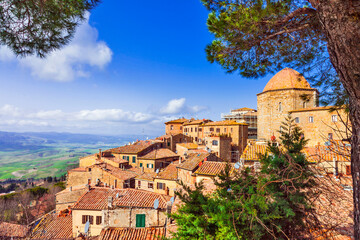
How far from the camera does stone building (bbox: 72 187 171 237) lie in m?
13.0

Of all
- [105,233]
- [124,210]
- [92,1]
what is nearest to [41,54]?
[92,1]

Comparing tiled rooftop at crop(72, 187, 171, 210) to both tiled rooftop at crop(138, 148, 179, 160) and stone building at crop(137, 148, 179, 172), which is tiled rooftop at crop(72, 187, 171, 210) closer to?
stone building at crop(137, 148, 179, 172)

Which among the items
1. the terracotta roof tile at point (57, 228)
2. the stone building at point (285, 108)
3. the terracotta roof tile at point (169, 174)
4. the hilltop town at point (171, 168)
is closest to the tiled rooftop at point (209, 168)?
the hilltop town at point (171, 168)

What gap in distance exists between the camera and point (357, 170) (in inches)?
90.0

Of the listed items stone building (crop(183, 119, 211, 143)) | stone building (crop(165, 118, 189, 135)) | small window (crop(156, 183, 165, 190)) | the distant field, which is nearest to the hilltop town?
small window (crop(156, 183, 165, 190))

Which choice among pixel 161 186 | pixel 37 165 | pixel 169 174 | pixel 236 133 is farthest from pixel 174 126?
pixel 37 165

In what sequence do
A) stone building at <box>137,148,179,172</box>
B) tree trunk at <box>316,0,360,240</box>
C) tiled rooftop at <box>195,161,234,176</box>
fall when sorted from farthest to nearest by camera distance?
stone building at <box>137,148,179,172</box> < tiled rooftop at <box>195,161,234,176</box> < tree trunk at <box>316,0,360,240</box>

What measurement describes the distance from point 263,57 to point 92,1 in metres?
4.33

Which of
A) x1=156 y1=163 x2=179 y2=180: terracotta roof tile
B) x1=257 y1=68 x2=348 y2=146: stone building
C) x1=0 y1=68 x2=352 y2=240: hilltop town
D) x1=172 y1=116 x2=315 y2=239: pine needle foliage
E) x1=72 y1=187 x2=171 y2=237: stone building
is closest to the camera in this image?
x1=172 y1=116 x2=315 y2=239: pine needle foliage

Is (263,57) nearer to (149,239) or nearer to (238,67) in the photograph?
(238,67)

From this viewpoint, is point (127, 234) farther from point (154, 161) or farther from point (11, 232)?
point (154, 161)

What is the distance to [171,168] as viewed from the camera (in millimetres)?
21609

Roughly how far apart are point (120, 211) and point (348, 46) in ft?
47.7

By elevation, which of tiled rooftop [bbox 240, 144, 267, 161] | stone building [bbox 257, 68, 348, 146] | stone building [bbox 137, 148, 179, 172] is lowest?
stone building [bbox 137, 148, 179, 172]
